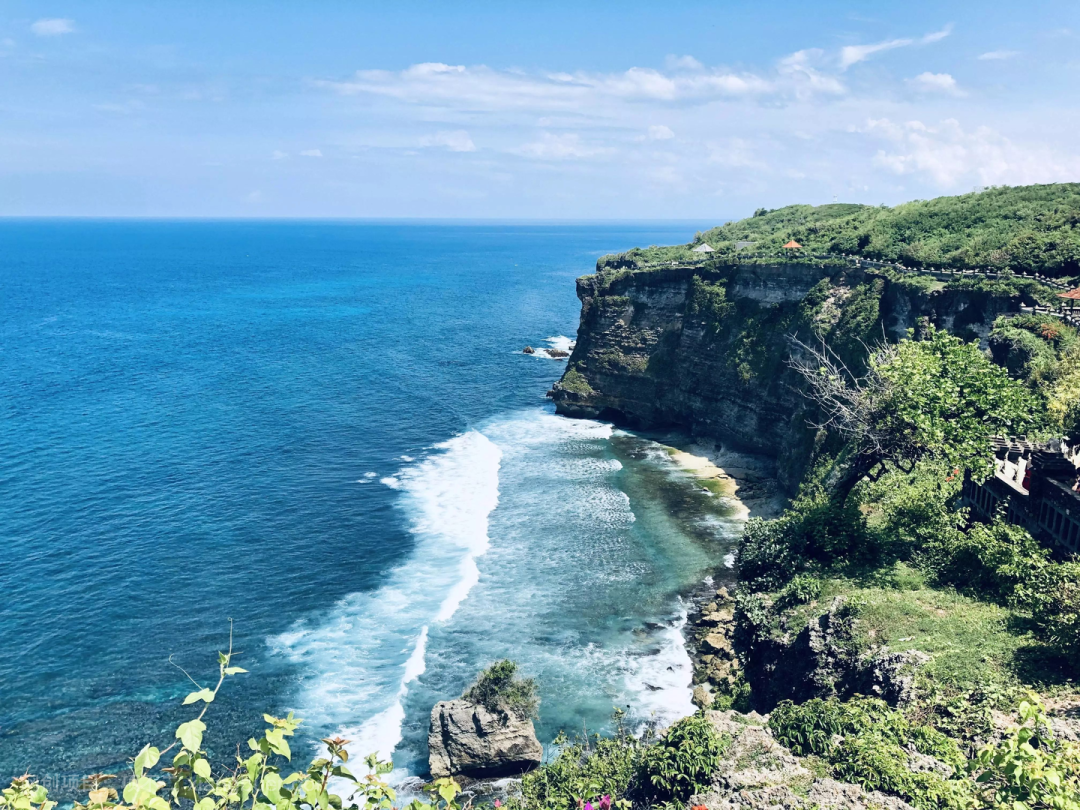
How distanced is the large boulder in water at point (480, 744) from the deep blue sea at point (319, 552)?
178 centimetres

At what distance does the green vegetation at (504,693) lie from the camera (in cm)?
3447

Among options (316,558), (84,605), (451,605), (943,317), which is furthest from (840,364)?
(84,605)

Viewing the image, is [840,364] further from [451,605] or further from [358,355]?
[358,355]

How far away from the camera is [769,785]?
68.5 ft

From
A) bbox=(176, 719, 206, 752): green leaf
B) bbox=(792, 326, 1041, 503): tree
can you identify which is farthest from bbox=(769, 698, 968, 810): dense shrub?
bbox=(176, 719, 206, 752): green leaf

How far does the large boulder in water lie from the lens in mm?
33469

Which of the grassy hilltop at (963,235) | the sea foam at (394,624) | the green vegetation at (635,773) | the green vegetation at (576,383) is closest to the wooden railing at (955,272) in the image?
the grassy hilltop at (963,235)

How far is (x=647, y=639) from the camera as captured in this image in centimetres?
4350

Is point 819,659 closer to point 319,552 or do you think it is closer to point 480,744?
point 480,744

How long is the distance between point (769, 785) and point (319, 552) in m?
38.2

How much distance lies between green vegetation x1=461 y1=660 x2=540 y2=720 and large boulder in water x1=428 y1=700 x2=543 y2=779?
0.30 m

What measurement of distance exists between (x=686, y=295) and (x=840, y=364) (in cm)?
2267

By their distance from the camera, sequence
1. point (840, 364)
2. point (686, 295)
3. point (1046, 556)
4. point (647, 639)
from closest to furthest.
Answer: point (1046, 556)
point (647, 639)
point (840, 364)
point (686, 295)

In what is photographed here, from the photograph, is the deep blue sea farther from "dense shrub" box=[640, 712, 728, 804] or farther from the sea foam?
"dense shrub" box=[640, 712, 728, 804]
